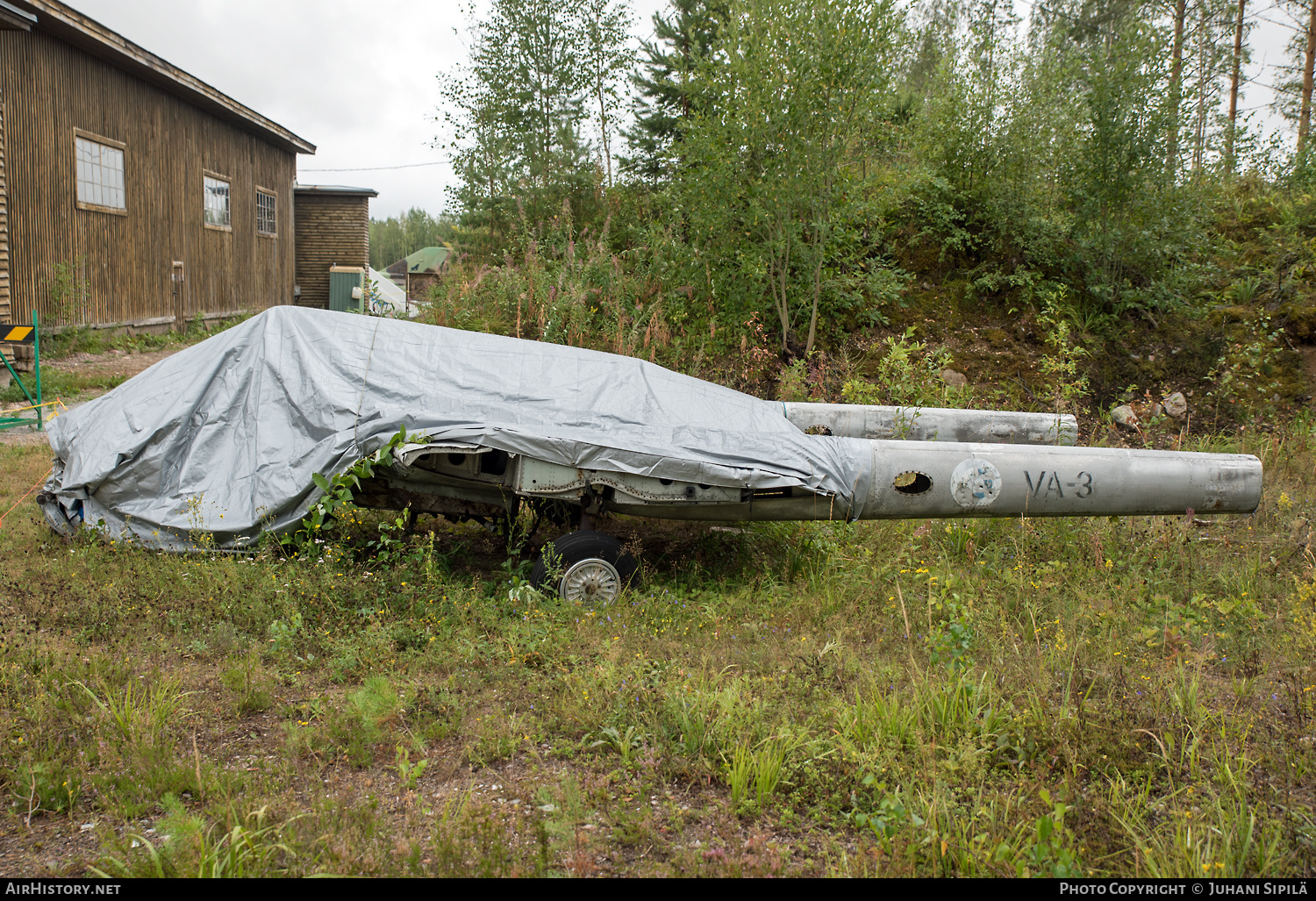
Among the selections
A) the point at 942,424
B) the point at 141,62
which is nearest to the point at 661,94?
the point at 141,62

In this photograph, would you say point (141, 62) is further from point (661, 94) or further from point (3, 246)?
point (661, 94)

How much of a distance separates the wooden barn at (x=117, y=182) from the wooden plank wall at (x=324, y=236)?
2542 mm

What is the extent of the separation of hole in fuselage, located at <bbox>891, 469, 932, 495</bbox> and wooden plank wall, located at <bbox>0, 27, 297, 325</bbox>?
13.4 m

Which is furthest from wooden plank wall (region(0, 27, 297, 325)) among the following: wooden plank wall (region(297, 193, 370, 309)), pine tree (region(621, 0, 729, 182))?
pine tree (region(621, 0, 729, 182))

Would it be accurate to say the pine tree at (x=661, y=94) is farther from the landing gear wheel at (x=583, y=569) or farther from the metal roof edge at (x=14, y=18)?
the landing gear wheel at (x=583, y=569)

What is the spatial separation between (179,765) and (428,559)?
1.78 metres

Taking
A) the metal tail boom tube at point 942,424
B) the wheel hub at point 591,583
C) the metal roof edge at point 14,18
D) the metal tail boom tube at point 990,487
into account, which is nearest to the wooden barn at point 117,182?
the metal roof edge at point 14,18

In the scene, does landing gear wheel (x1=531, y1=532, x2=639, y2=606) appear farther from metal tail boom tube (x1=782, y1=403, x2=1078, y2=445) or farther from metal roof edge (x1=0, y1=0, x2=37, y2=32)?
metal roof edge (x1=0, y1=0, x2=37, y2=32)

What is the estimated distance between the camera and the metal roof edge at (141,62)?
1163 cm

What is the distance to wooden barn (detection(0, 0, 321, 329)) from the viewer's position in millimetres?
11578

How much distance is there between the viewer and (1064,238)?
11.2 meters

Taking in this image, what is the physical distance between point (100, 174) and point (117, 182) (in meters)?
0.44
